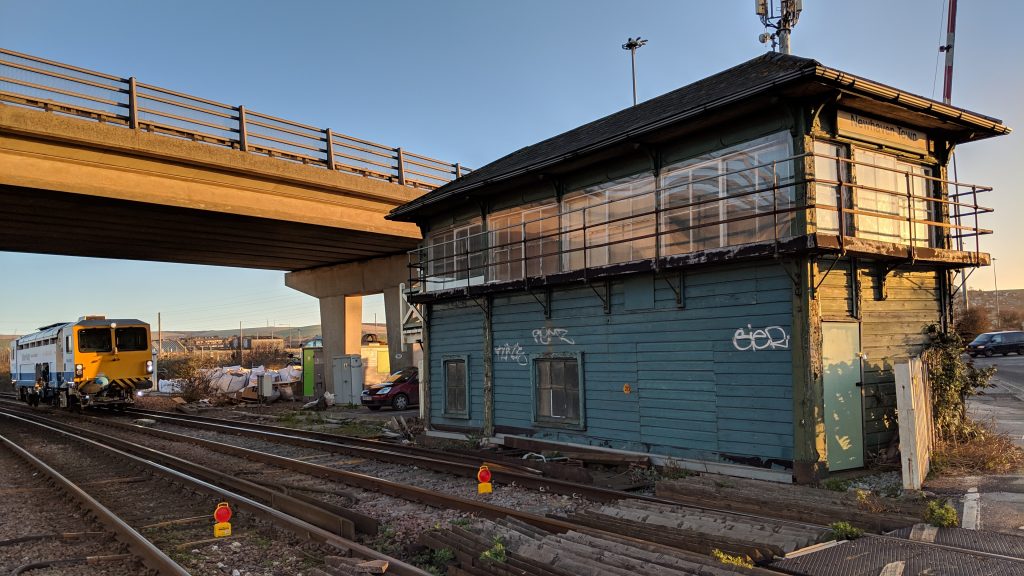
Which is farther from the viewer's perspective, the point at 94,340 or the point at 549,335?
the point at 94,340

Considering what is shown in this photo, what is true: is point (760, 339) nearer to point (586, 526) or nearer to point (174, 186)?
point (586, 526)

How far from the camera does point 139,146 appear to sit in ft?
57.2

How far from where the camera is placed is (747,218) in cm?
970

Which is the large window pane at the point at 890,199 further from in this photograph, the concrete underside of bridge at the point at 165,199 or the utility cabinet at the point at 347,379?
the utility cabinet at the point at 347,379

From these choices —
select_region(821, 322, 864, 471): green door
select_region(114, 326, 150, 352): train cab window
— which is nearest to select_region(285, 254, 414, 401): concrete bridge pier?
select_region(114, 326, 150, 352): train cab window

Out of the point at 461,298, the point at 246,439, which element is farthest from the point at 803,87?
the point at 246,439

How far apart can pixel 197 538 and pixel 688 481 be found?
608cm

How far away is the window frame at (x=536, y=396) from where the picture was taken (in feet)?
41.1

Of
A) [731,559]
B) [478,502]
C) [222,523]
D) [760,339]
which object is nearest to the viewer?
[731,559]

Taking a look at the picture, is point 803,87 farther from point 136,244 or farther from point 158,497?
point 136,244

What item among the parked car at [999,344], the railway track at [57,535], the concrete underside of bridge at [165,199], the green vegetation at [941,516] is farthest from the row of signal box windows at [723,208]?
the parked car at [999,344]

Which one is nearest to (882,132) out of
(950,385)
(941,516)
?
(950,385)

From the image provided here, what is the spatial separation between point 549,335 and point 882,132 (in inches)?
263

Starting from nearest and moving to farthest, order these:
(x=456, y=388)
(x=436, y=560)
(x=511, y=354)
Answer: (x=436, y=560)
(x=511, y=354)
(x=456, y=388)
